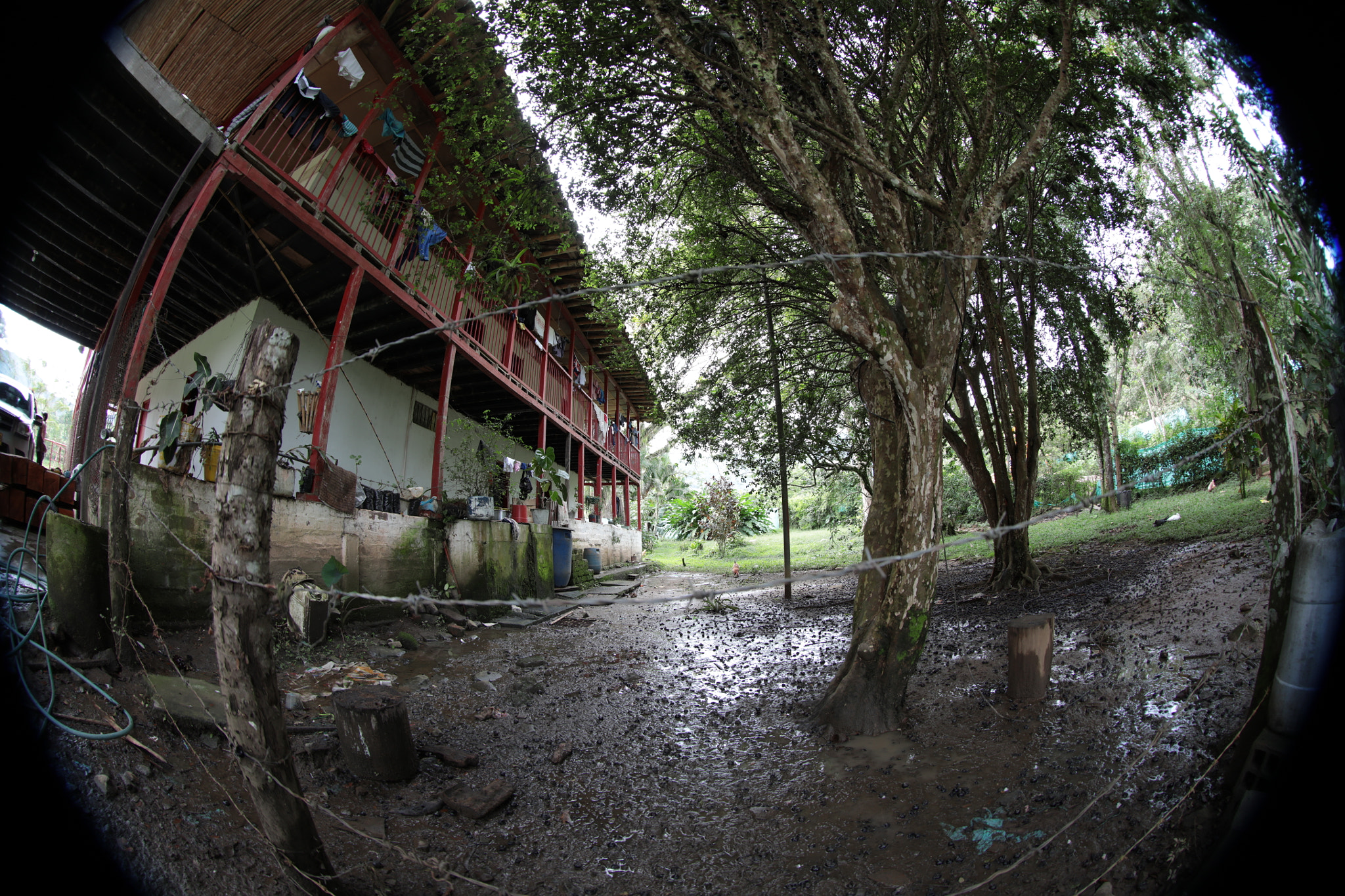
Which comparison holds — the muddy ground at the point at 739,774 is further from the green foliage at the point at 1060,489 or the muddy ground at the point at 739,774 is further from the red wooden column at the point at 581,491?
the green foliage at the point at 1060,489

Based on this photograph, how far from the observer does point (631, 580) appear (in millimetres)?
14711

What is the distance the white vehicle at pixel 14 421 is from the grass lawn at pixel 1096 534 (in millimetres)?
11081

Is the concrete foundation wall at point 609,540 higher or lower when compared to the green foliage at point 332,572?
lower

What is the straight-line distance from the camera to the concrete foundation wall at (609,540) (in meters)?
14.0

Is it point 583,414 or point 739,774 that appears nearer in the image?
point 739,774

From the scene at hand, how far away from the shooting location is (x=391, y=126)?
746cm

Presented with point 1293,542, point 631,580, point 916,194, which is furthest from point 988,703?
point 631,580

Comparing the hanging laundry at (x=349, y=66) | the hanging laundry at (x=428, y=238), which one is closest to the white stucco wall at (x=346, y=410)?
the hanging laundry at (x=428, y=238)

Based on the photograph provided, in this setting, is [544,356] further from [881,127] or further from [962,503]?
[962,503]

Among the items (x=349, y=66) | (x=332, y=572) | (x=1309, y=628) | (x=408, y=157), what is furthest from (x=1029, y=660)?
(x=349, y=66)

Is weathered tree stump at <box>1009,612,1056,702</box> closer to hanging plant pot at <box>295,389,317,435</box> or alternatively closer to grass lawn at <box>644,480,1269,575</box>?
grass lawn at <box>644,480,1269,575</box>

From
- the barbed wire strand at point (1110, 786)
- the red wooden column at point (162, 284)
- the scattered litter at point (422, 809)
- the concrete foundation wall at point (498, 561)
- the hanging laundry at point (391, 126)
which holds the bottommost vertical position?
the scattered litter at point (422, 809)

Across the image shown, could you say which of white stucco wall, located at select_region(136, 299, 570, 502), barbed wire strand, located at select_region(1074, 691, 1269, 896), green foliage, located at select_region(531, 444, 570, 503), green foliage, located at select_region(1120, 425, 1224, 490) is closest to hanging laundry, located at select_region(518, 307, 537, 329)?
white stucco wall, located at select_region(136, 299, 570, 502)

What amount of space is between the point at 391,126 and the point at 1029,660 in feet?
30.3
